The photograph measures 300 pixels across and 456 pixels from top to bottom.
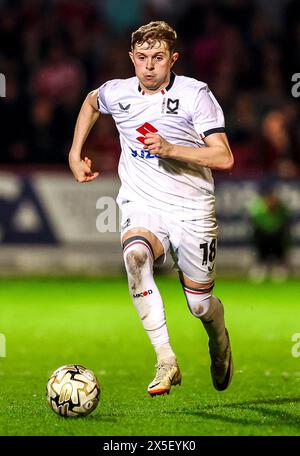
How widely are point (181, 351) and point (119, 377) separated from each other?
185cm

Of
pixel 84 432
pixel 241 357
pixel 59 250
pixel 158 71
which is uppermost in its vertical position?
pixel 158 71

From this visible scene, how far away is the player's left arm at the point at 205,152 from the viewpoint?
304 inches

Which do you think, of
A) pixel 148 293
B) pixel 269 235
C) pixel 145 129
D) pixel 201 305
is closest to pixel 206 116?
pixel 145 129

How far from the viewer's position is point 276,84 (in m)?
21.0

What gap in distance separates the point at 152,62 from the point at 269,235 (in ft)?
37.3

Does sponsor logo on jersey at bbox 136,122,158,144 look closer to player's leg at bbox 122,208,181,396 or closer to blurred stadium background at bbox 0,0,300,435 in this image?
player's leg at bbox 122,208,181,396

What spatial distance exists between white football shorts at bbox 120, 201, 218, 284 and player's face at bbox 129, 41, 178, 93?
0.86 m

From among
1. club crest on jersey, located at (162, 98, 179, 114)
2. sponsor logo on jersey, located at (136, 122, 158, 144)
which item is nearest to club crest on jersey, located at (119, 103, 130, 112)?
sponsor logo on jersey, located at (136, 122, 158, 144)

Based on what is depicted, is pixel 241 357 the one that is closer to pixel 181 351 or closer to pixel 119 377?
pixel 181 351

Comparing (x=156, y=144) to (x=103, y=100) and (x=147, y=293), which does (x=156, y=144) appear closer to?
(x=147, y=293)

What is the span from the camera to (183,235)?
8500mm

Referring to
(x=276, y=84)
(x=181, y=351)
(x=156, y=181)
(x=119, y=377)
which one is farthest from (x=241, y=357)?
(x=276, y=84)

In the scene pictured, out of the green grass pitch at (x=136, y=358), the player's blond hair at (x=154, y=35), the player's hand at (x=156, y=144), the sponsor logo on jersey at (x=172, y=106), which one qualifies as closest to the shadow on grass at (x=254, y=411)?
the green grass pitch at (x=136, y=358)

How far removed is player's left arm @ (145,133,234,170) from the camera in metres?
7.73
